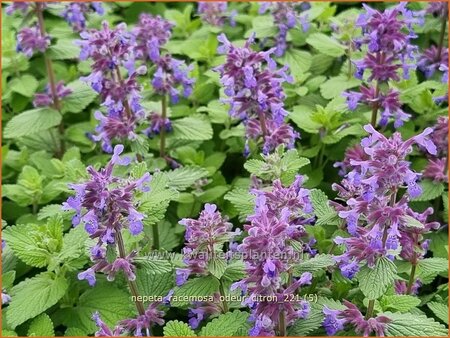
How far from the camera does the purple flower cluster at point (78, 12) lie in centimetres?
501

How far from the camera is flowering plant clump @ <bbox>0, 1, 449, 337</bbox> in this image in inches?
114

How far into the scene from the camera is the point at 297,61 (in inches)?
190

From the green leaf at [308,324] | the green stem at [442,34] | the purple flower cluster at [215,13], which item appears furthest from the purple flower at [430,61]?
the green leaf at [308,324]

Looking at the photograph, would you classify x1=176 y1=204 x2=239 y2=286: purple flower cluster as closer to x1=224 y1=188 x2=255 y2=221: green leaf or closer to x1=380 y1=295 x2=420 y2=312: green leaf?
x1=224 y1=188 x2=255 y2=221: green leaf

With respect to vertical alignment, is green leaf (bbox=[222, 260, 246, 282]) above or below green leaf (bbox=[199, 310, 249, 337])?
above

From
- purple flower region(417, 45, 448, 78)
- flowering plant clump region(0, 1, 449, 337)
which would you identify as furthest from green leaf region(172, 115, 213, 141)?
purple flower region(417, 45, 448, 78)

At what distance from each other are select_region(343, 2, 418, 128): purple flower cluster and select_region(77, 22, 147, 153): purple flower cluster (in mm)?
1248

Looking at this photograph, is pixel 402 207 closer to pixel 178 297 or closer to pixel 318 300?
pixel 318 300

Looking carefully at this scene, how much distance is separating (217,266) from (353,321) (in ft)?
2.09

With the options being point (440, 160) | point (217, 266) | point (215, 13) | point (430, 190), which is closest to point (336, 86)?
point (440, 160)

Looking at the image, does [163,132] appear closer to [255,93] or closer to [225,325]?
[255,93]

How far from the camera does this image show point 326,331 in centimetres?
314

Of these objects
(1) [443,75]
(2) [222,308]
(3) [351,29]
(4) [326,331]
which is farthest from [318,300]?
(3) [351,29]

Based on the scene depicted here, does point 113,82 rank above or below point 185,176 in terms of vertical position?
above
